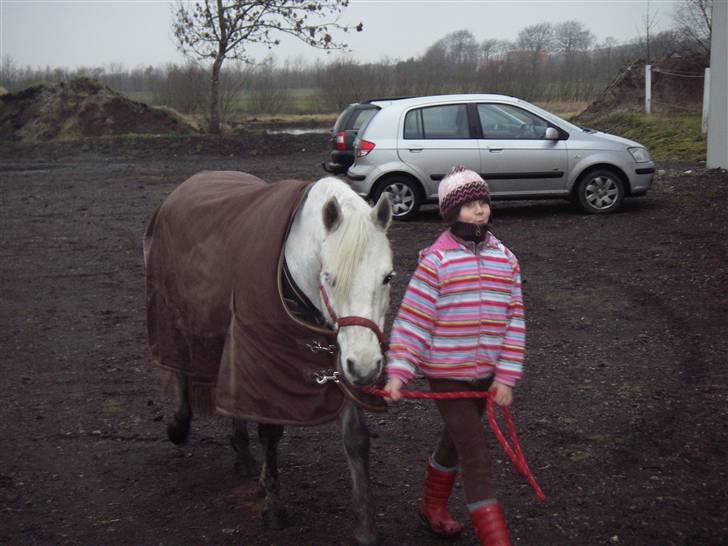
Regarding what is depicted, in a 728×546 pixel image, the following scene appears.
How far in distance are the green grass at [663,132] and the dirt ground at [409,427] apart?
8847 mm

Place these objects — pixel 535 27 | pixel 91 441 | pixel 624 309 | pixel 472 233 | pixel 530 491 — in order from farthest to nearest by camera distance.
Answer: pixel 535 27 → pixel 624 309 → pixel 91 441 → pixel 530 491 → pixel 472 233

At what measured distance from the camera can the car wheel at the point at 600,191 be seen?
492 inches

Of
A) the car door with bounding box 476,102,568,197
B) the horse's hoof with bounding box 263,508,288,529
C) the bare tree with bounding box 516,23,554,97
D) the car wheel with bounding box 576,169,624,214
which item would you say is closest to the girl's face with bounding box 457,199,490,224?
the horse's hoof with bounding box 263,508,288,529

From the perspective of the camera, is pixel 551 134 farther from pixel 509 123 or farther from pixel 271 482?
pixel 271 482

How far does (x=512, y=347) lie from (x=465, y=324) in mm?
214

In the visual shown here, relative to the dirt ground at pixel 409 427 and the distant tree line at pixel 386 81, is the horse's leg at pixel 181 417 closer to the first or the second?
the dirt ground at pixel 409 427

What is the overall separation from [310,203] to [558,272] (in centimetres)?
583

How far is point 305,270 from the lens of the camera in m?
3.68

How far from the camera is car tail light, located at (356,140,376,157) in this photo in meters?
12.6

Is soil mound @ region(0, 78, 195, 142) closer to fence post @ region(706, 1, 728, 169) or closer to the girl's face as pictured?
fence post @ region(706, 1, 728, 169)

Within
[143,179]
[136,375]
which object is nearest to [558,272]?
[136,375]

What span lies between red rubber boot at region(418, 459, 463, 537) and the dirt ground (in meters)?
0.08

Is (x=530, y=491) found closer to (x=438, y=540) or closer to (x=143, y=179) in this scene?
(x=438, y=540)

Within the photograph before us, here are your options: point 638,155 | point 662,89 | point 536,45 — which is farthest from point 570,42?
point 638,155
